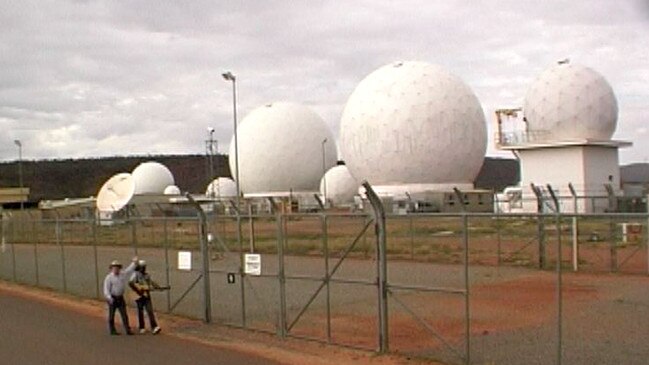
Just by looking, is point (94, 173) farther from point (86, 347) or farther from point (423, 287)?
point (423, 287)

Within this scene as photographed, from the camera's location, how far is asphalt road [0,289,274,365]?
44.0ft

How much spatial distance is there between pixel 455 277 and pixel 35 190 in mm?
142281

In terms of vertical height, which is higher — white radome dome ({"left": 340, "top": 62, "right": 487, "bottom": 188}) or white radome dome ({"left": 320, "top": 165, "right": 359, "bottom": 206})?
white radome dome ({"left": 340, "top": 62, "right": 487, "bottom": 188})

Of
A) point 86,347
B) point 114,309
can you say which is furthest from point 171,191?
point 86,347

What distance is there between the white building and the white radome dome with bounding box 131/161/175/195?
6172 cm

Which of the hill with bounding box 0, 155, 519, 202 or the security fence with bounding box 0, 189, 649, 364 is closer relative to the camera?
the security fence with bounding box 0, 189, 649, 364

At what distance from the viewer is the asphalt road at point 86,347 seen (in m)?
13.4

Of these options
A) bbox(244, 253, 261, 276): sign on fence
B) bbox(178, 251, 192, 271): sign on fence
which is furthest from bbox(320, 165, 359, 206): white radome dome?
bbox(244, 253, 261, 276): sign on fence

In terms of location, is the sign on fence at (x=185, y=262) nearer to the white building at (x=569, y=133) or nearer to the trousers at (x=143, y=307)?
the trousers at (x=143, y=307)

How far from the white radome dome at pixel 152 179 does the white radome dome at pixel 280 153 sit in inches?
962

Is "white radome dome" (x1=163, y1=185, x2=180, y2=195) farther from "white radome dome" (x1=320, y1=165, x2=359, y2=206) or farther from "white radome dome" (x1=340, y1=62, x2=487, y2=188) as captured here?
"white radome dome" (x1=340, y1=62, x2=487, y2=188)

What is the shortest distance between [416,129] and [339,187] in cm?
2288

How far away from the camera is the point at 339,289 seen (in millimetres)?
22438

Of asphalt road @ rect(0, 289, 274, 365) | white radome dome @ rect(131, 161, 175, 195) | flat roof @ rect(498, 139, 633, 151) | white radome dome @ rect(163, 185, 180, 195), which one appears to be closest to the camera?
asphalt road @ rect(0, 289, 274, 365)
